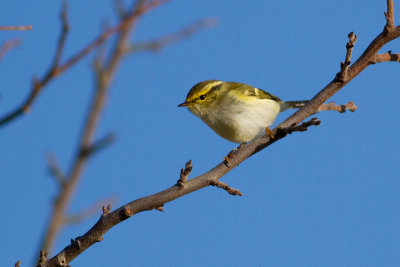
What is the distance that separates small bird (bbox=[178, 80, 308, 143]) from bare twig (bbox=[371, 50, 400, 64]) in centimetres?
231

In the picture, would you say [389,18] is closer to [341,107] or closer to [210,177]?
[341,107]

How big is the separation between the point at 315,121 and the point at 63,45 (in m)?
1.45

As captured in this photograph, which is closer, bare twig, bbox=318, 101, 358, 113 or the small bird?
bare twig, bbox=318, 101, 358, 113

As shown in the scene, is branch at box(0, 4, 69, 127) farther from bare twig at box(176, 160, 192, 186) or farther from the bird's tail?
the bird's tail

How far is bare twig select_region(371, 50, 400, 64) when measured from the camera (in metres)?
3.04

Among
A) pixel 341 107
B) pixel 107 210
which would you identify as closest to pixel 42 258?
pixel 107 210

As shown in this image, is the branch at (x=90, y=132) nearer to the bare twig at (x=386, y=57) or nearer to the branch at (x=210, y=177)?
the branch at (x=210, y=177)

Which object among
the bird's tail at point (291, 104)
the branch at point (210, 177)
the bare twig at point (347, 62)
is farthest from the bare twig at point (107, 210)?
the bird's tail at point (291, 104)

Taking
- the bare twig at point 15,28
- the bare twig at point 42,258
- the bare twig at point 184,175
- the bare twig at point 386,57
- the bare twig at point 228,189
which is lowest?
the bare twig at point 228,189

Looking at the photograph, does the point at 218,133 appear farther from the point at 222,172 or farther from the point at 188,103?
the point at 222,172

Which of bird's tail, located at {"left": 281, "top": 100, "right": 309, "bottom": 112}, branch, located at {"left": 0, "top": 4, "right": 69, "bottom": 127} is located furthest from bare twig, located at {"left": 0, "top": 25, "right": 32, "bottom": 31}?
bird's tail, located at {"left": 281, "top": 100, "right": 309, "bottom": 112}

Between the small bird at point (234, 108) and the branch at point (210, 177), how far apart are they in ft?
7.26

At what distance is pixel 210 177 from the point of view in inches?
118

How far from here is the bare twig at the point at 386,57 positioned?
304 cm
